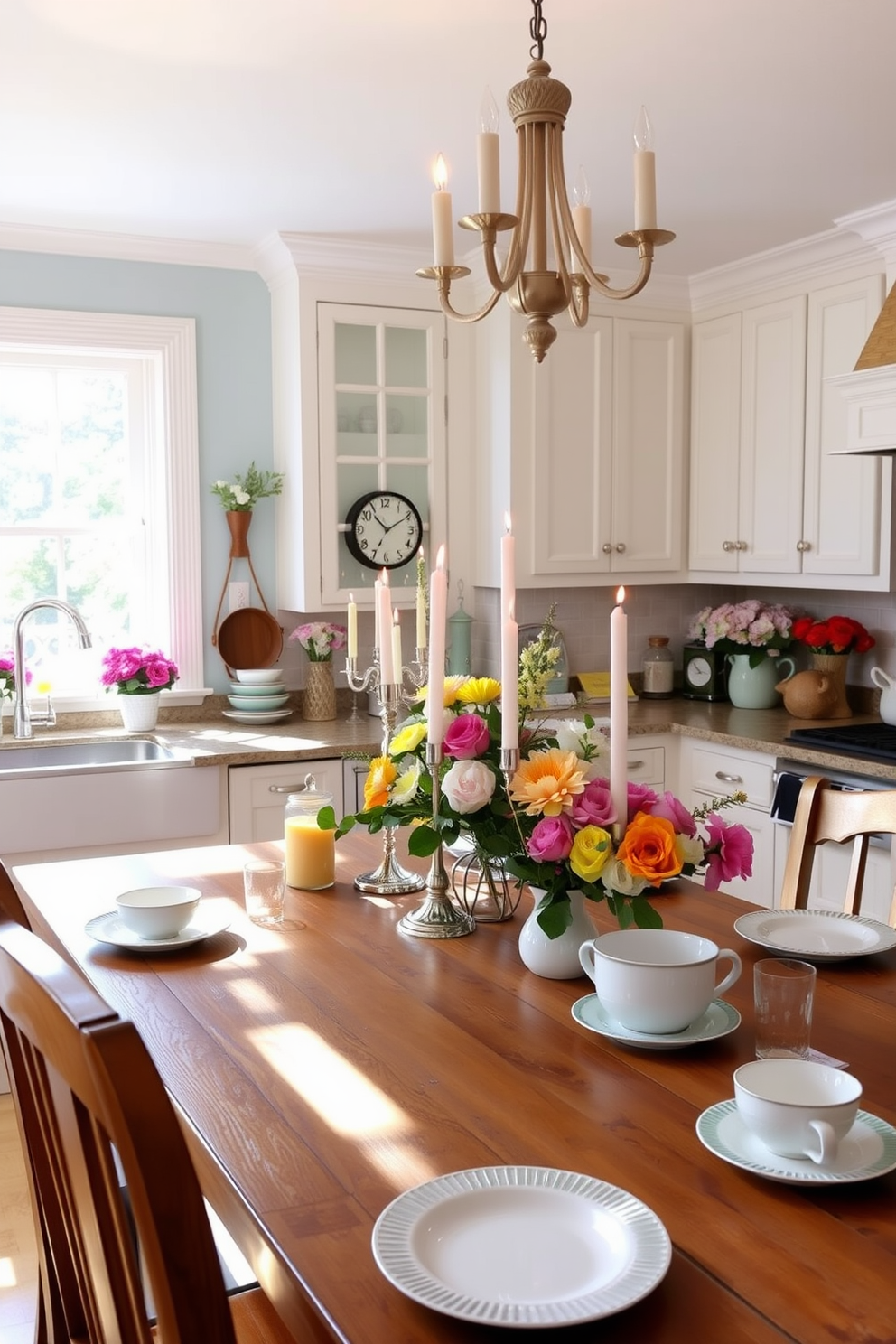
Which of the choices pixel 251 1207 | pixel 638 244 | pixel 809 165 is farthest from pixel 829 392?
pixel 251 1207

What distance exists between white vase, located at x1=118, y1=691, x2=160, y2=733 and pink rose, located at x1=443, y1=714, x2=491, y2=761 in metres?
2.33

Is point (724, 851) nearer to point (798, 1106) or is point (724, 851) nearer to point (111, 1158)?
point (798, 1106)

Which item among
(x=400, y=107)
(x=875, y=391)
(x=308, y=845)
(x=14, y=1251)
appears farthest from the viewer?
(x=875, y=391)

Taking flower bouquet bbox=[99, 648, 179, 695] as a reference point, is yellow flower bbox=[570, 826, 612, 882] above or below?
below

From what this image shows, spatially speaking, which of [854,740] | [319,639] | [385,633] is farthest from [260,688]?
[385,633]

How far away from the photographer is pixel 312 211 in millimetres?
3562

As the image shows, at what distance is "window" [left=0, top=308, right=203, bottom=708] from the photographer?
396cm

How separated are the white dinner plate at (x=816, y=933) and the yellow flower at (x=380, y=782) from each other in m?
0.55

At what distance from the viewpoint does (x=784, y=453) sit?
3.97 m

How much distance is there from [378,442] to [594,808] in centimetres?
274

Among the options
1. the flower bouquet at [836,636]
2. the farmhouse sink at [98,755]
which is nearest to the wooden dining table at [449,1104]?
the farmhouse sink at [98,755]

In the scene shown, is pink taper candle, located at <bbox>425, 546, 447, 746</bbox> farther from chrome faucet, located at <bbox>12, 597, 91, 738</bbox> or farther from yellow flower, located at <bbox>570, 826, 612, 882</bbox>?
chrome faucet, located at <bbox>12, 597, 91, 738</bbox>

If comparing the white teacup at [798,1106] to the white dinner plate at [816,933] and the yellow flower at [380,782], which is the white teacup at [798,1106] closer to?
the white dinner plate at [816,933]

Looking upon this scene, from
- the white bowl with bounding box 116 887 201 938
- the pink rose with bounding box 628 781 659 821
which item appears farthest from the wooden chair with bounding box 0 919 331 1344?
the pink rose with bounding box 628 781 659 821
